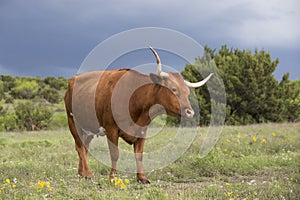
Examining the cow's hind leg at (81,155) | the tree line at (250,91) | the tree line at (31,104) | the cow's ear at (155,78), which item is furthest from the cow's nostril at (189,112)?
the tree line at (250,91)

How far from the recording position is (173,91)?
6656mm

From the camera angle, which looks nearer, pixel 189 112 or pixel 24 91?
pixel 189 112

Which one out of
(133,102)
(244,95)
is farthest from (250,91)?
(133,102)

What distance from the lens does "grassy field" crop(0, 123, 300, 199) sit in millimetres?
5938

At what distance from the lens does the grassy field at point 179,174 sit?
594cm

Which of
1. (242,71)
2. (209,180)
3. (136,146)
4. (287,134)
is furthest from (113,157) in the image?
(242,71)

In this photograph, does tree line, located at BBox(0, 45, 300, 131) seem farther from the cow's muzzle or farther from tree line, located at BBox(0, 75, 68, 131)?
the cow's muzzle

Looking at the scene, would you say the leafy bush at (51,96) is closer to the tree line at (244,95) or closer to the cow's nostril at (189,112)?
the tree line at (244,95)

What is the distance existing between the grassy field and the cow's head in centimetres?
126

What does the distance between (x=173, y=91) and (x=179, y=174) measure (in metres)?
2.30

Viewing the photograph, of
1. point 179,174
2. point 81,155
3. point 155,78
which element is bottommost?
point 179,174

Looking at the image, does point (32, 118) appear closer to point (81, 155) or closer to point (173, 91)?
point (81, 155)

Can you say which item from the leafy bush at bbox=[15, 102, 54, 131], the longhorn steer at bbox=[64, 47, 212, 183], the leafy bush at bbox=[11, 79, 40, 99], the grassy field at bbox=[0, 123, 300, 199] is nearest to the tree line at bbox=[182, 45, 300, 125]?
the leafy bush at bbox=[15, 102, 54, 131]

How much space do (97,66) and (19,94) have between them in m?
39.6
